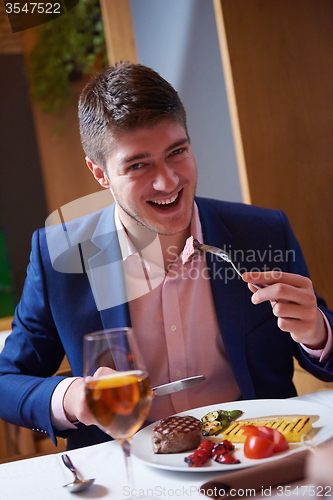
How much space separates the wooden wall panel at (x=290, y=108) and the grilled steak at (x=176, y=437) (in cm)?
111

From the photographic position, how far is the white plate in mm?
560

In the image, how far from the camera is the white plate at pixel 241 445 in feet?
1.84

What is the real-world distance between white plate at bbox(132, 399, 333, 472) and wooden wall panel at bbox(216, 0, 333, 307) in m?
1.00

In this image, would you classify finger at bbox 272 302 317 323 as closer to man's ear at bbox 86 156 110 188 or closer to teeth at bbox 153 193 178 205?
teeth at bbox 153 193 178 205

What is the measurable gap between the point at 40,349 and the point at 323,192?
112 centimetres

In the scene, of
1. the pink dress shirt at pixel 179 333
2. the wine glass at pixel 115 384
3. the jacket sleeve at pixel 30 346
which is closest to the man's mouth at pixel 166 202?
the pink dress shirt at pixel 179 333

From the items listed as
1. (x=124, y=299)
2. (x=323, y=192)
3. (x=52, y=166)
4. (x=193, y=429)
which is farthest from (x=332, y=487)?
(x=52, y=166)

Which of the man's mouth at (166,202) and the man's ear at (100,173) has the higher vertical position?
the man's ear at (100,173)

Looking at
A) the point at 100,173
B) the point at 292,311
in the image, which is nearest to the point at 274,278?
the point at 292,311

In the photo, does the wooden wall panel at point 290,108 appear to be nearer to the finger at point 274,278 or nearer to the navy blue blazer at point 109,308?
the navy blue blazer at point 109,308

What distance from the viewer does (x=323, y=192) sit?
169cm

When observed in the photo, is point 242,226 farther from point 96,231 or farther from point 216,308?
point 96,231

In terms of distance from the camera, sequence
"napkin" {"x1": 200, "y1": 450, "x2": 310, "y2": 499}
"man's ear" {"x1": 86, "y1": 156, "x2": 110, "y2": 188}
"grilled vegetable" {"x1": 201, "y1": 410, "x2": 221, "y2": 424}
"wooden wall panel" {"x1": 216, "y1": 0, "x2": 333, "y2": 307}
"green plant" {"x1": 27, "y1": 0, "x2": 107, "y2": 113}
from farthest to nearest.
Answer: "green plant" {"x1": 27, "y1": 0, "x2": 107, "y2": 113} < "wooden wall panel" {"x1": 216, "y1": 0, "x2": 333, "y2": 307} < "man's ear" {"x1": 86, "y1": 156, "x2": 110, "y2": 188} < "grilled vegetable" {"x1": 201, "y1": 410, "x2": 221, "y2": 424} < "napkin" {"x1": 200, "y1": 450, "x2": 310, "y2": 499}

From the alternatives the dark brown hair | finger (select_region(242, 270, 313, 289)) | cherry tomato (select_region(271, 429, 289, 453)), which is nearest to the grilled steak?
cherry tomato (select_region(271, 429, 289, 453))
